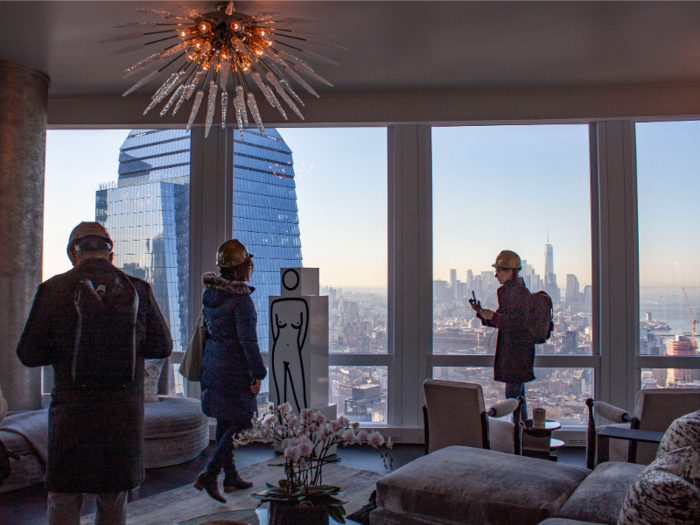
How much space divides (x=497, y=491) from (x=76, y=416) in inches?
77.6

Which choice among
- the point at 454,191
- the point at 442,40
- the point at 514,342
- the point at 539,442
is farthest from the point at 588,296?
the point at 442,40

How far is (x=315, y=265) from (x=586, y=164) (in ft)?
9.54

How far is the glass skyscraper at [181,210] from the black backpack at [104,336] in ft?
9.91

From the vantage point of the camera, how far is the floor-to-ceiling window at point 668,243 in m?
5.11

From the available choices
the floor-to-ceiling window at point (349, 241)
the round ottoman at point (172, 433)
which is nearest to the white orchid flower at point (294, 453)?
the round ottoman at point (172, 433)

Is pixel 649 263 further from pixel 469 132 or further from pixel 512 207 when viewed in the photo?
pixel 469 132

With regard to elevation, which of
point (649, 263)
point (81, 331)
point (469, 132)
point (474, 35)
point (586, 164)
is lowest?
point (81, 331)

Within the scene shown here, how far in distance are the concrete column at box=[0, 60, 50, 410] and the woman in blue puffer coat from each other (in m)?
1.99

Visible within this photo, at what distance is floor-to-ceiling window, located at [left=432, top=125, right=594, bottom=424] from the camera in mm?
5180

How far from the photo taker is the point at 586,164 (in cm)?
527

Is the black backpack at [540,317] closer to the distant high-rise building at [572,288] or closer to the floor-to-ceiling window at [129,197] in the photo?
the distant high-rise building at [572,288]

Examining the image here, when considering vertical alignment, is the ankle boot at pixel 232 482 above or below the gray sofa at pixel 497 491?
below

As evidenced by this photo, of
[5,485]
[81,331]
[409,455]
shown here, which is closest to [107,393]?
[81,331]

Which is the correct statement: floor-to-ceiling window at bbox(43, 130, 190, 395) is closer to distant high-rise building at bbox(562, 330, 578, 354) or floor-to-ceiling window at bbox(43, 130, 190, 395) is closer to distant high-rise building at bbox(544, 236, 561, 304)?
distant high-rise building at bbox(544, 236, 561, 304)
